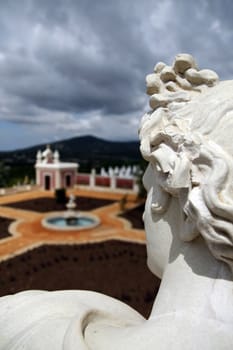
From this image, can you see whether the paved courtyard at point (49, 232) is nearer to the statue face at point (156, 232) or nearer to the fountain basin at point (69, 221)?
the fountain basin at point (69, 221)

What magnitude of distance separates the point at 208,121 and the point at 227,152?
15 centimetres

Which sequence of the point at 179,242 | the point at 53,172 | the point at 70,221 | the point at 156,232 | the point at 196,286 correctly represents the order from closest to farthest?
the point at 196,286
the point at 179,242
the point at 156,232
the point at 70,221
the point at 53,172

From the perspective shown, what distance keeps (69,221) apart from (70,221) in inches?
1.7

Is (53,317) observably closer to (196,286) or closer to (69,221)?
(196,286)

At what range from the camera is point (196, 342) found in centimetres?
101

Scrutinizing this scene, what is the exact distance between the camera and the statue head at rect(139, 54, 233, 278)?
1.03 meters

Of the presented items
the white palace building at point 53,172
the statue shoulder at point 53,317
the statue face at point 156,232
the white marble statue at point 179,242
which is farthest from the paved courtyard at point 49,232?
the statue face at point 156,232

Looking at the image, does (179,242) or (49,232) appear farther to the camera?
(49,232)

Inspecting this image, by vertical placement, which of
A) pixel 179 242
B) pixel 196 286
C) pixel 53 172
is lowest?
pixel 53 172

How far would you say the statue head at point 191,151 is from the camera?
103cm

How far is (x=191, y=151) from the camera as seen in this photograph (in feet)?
3.63

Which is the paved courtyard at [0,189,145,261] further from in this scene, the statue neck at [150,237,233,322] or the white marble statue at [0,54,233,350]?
the statue neck at [150,237,233,322]

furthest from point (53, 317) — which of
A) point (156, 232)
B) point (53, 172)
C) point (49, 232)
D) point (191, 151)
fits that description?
point (53, 172)

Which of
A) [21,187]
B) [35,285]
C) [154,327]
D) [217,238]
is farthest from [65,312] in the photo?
[21,187]
